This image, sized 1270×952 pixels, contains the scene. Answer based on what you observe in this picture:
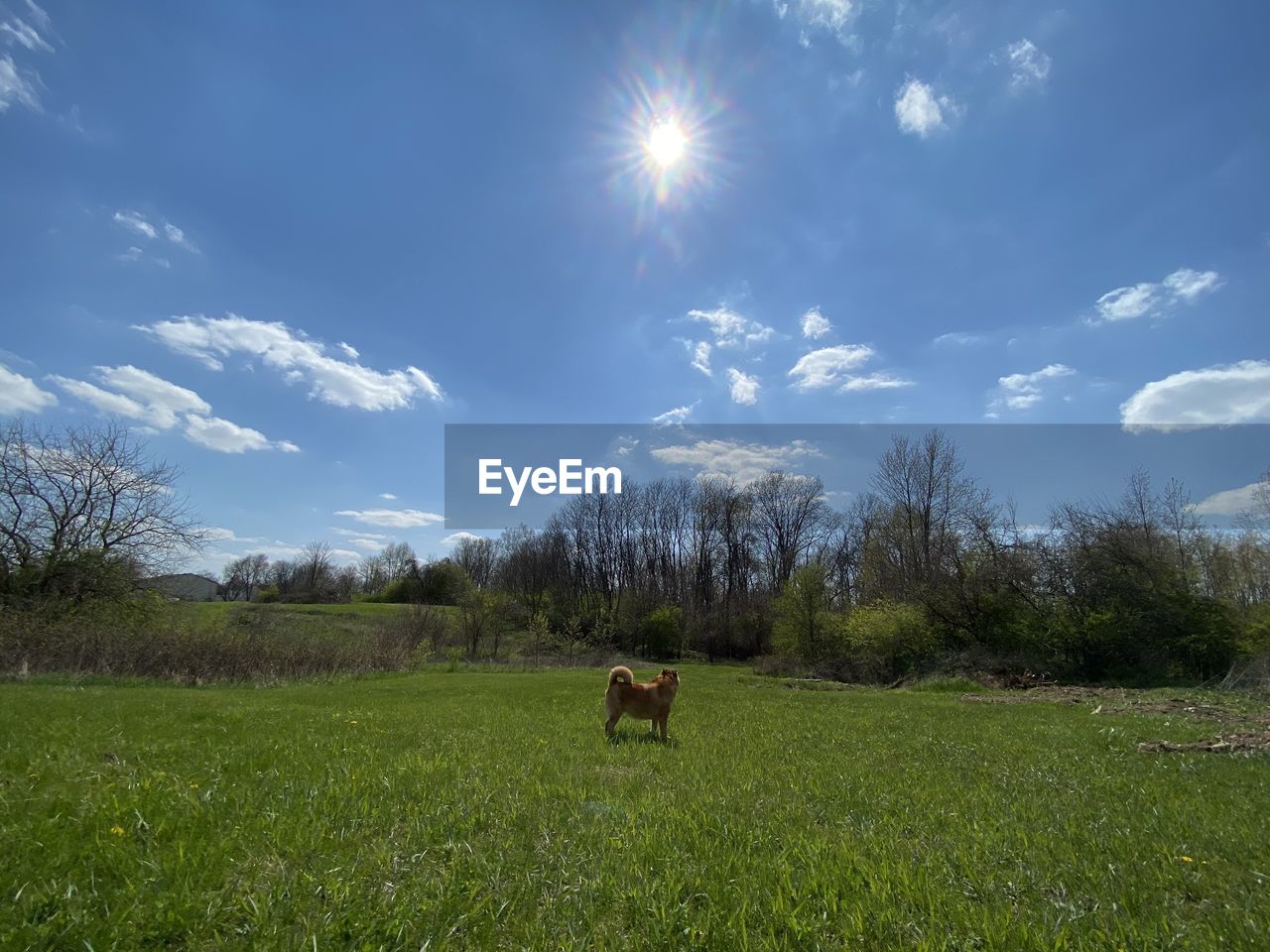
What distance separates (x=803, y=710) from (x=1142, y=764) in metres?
8.45

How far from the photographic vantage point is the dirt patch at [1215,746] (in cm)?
891

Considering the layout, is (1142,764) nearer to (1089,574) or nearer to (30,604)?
(1089,574)

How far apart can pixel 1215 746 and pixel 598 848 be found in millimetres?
10923

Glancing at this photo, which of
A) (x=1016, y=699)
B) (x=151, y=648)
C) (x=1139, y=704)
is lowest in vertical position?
(x=1016, y=699)

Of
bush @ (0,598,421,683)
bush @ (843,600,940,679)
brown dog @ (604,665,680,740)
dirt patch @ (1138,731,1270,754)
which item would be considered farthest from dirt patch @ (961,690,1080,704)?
bush @ (0,598,421,683)

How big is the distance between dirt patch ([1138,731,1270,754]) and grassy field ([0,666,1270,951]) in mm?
1424

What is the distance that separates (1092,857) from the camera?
13.3ft

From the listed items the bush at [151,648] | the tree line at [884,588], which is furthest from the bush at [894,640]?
the bush at [151,648]

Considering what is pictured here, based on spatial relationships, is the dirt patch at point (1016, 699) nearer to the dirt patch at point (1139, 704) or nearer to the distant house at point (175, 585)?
the dirt patch at point (1139, 704)

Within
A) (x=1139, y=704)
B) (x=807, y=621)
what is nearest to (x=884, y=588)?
(x=807, y=621)

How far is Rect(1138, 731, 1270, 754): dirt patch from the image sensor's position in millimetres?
8914

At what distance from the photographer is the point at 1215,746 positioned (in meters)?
9.07

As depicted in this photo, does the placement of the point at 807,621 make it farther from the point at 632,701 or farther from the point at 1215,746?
the point at 632,701

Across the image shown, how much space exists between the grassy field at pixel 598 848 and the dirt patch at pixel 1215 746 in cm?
142
